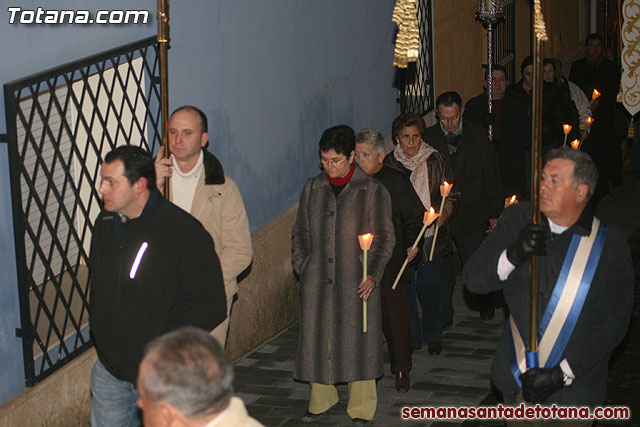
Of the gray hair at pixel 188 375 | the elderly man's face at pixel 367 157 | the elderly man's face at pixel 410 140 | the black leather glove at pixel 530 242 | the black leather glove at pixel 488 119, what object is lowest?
the gray hair at pixel 188 375

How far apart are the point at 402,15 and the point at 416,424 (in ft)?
10.9

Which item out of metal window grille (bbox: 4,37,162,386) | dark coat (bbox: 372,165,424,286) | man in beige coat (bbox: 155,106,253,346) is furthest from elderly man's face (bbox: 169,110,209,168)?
dark coat (bbox: 372,165,424,286)

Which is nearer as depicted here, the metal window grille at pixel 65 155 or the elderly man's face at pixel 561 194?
the elderly man's face at pixel 561 194

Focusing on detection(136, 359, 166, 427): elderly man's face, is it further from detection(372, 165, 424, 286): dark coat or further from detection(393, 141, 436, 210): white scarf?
detection(393, 141, 436, 210): white scarf

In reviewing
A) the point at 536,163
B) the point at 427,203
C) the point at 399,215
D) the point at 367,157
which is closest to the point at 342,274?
the point at 399,215

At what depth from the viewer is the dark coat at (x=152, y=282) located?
5.75 m

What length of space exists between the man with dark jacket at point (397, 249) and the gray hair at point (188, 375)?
4947mm

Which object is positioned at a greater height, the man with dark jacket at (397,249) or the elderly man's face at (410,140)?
the elderly man's face at (410,140)

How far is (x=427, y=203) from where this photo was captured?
31.1 feet

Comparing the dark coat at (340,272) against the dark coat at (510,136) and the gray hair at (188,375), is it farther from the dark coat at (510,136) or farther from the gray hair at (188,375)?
the gray hair at (188,375)

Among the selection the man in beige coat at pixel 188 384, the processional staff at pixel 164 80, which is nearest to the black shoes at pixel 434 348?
the processional staff at pixel 164 80

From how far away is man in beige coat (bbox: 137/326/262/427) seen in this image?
3.52 meters

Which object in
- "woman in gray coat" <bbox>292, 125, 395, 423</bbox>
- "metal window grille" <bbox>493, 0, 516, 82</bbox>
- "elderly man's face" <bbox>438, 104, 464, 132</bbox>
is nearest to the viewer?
"woman in gray coat" <bbox>292, 125, 395, 423</bbox>

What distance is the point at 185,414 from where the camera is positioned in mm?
3535
